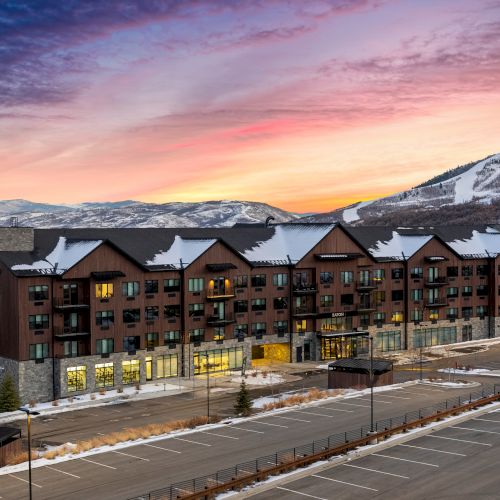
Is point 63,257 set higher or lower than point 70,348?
higher

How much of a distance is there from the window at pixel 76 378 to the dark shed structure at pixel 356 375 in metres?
25.2

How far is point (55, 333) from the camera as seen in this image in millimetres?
74750

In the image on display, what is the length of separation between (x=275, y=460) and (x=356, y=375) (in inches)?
1194

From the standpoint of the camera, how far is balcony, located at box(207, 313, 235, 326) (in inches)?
3410

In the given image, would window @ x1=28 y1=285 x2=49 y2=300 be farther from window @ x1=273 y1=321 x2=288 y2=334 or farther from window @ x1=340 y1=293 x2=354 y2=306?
window @ x1=340 y1=293 x2=354 y2=306

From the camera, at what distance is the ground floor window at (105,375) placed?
7706 cm

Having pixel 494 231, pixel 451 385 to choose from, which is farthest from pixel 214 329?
pixel 494 231

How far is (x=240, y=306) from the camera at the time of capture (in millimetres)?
90188

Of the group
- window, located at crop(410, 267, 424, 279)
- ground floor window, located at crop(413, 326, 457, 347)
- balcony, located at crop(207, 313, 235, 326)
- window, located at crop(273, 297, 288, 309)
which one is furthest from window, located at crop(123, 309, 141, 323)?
ground floor window, located at crop(413, 326, 457, 347)

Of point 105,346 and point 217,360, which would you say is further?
point 217,360

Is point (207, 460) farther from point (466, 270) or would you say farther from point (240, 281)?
point (466, 270)

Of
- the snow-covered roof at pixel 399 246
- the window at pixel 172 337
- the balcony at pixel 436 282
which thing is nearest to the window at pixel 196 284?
the window at pixel 172 337

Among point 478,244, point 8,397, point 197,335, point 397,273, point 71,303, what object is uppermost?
point 478,244

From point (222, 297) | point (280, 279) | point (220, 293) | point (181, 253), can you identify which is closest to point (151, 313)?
point (181, 253)
